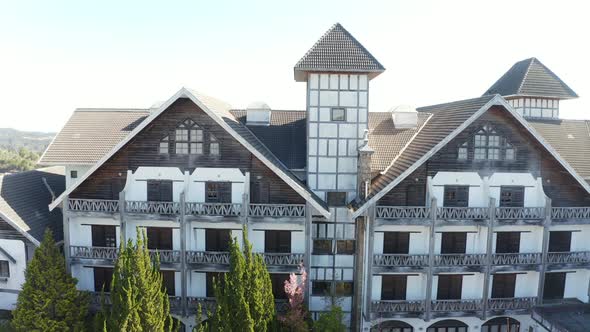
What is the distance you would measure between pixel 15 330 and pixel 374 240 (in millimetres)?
21682

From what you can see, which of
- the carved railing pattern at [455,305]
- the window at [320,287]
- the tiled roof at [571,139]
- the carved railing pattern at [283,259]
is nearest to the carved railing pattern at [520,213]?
the carved railing pattern at [455,305]

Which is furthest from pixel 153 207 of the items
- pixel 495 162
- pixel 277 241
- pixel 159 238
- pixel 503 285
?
pixel 503 285

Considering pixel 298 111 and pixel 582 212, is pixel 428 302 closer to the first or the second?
pixel 582 212

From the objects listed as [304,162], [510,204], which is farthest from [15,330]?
[510,204]

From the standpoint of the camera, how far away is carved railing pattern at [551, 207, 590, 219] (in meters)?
22.9

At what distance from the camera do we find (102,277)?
2370 centimetres

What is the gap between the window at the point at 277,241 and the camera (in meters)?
23.3

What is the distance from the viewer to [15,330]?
21.1 m

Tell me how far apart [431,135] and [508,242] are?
8594 millimetres

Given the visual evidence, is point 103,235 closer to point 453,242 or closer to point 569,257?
point 453,242

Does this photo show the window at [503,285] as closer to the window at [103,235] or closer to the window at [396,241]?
the window at [396,241]

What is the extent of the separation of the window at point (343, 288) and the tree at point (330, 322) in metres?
2.55

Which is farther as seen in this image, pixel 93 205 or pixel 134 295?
pixel 93 205

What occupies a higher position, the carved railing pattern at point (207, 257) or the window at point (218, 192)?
the window at point (218, 192)
